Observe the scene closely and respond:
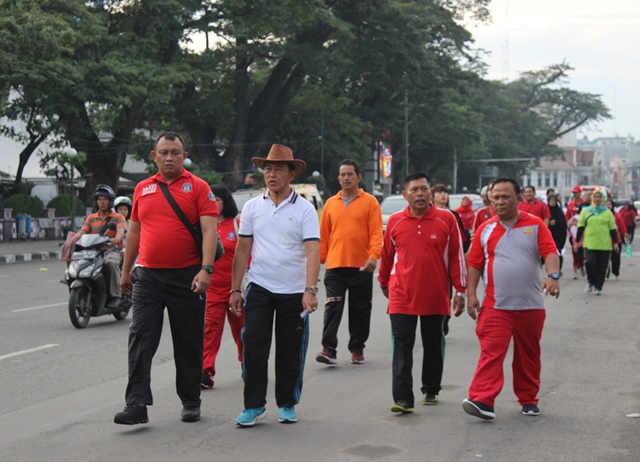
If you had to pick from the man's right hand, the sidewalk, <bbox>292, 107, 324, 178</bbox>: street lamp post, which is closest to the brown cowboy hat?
→ the man's right hand

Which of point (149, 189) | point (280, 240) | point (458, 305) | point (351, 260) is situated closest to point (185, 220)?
point (149, 189)

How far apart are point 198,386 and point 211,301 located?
1.56 meters

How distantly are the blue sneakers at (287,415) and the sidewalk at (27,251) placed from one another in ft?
70.8

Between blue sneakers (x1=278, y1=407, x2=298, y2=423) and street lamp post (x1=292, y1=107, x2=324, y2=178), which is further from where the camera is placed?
street lamp post (x1=292, y1=107, x2=324, y2=178)

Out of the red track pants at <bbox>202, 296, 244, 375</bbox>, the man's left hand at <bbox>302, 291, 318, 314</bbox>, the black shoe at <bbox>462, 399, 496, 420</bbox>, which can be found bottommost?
the black shoe at <bbox>462, 399, 496, 420</bbox>

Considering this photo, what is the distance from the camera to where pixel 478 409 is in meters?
6.57

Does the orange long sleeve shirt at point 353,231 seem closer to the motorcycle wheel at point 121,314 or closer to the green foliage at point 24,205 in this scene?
the motorcycle wheel at point 121,314

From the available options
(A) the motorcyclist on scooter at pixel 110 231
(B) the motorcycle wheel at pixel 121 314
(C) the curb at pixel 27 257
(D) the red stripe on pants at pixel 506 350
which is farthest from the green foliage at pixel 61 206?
(D) the red stripe on pants at pixel 506 350

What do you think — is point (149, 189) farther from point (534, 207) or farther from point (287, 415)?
point (534, 207)

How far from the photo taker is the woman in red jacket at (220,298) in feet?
26.2

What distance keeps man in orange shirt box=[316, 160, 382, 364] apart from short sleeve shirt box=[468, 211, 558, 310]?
220cm

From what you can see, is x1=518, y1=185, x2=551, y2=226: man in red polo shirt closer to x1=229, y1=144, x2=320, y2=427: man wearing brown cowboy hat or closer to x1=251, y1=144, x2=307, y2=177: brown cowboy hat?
x1=251, y1=144, x2=307, y2=177: brown cowboy hat

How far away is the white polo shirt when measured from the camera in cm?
655

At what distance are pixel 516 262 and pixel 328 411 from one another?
169 centimetres
